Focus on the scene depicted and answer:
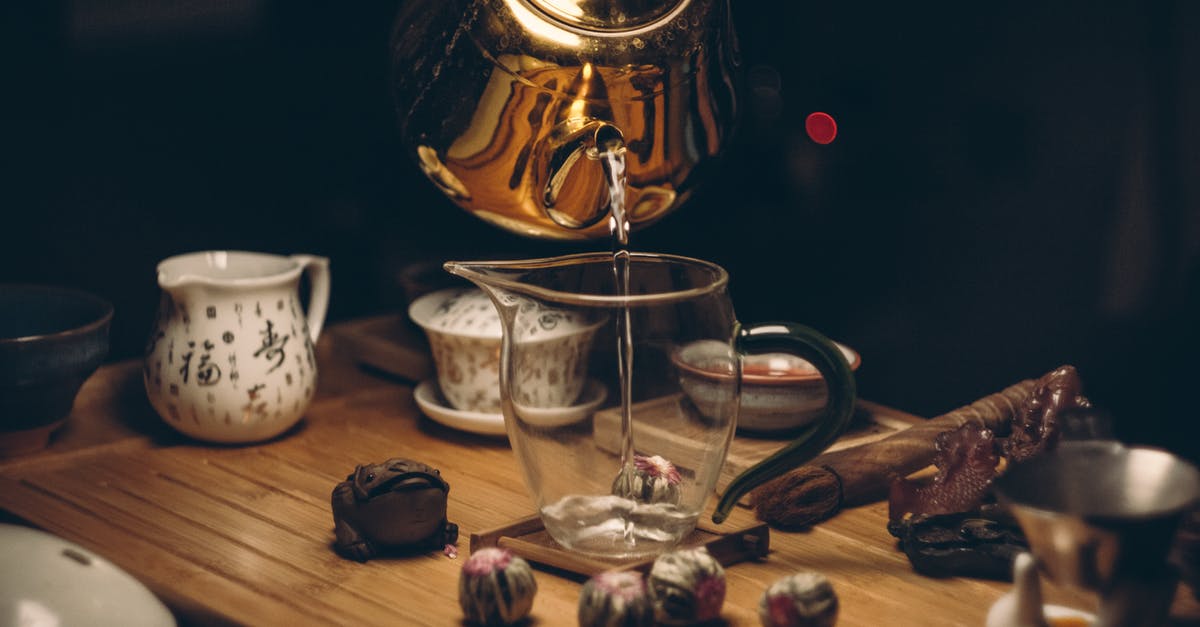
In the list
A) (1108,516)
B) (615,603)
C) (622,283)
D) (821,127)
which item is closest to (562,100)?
(622,283)

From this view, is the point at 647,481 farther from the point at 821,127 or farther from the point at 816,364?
the point at 821,127

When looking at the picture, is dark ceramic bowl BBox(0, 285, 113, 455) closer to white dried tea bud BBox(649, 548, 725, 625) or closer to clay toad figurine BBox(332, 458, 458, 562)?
clay toad figurine BBox(332, 458, 458, 562)

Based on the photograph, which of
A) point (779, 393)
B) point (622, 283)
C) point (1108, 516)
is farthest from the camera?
point (779, 393)

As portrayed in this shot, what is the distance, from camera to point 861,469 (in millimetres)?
874

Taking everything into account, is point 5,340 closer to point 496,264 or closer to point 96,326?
point 96,326

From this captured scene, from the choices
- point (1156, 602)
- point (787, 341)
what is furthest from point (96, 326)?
point (1156, 602)

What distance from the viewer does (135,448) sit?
1002 millimetres

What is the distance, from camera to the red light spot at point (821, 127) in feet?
3.44

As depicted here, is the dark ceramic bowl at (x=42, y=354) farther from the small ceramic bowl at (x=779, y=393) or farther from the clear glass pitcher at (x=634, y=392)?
the small ceramic bowl at (x=779, y=393)

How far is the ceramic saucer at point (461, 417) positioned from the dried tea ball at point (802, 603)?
0.36 m

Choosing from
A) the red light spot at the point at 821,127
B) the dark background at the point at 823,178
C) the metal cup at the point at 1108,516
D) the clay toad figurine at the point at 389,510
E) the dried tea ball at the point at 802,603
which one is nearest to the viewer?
the metal cup at the point at 1108,516

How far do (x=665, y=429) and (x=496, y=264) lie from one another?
0.15 metres

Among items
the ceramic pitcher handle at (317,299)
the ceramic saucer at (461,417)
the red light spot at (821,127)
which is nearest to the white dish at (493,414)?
the ceramic saucer at (461,417)

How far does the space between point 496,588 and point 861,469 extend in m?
0.30
